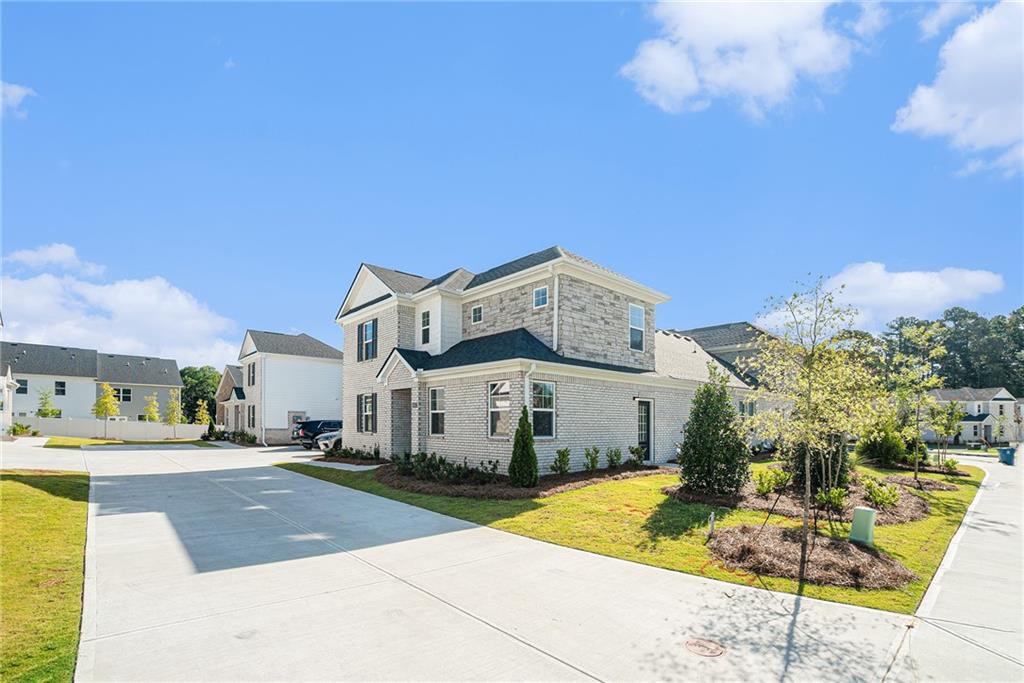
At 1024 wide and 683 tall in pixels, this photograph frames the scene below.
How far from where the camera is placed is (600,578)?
669 centimetres

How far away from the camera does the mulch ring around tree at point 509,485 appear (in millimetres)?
12391

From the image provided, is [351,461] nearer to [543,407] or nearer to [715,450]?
[543,407]

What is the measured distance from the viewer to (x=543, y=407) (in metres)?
14.8

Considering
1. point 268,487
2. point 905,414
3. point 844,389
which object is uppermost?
point 844,389

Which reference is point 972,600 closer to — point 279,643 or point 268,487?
point 279,643

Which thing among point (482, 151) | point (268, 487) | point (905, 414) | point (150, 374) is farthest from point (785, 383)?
point (150, 374)

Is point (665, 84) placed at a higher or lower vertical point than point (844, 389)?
higher

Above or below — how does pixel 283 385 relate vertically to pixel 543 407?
above

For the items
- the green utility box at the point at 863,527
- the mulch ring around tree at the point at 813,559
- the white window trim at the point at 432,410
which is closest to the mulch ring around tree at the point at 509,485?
the white window trim at the point at 432,410

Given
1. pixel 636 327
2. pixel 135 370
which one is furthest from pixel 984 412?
pixel 135 370

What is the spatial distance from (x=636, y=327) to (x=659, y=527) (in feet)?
35.1

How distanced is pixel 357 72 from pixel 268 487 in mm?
11187

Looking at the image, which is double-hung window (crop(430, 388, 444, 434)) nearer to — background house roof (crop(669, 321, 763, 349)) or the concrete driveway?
the concrete driveway

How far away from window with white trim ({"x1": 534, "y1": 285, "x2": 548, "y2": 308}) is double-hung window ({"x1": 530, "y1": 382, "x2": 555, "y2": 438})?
9.82ft
